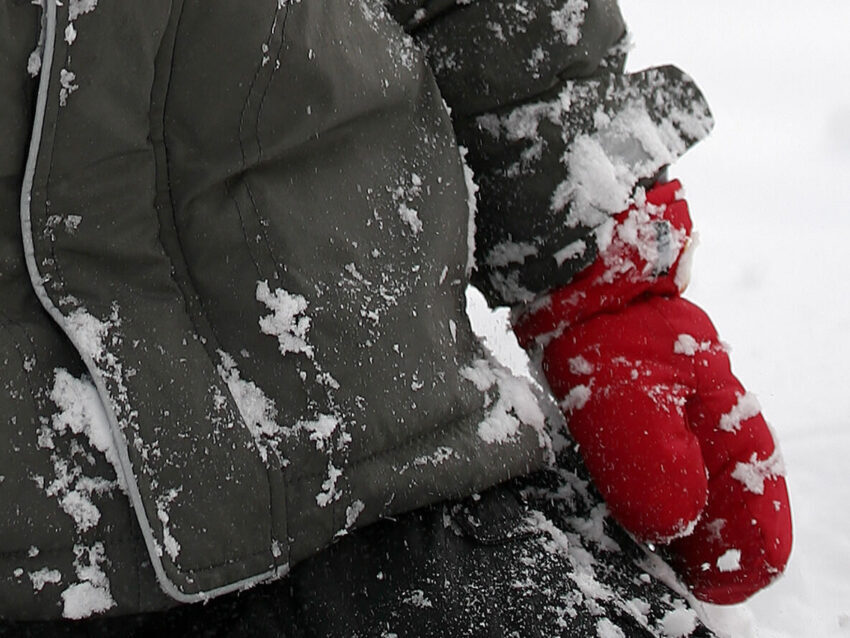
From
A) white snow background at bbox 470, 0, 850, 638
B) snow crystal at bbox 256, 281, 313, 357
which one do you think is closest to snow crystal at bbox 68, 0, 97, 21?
snow crystal at bbox 256, 281, 313, 357

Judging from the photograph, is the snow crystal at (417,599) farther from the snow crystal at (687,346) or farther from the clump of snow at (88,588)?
the snow crystal at (687,346)

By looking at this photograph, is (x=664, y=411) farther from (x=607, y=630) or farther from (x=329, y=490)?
(x=329, y=490)

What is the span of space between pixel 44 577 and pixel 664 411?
1.86 feet

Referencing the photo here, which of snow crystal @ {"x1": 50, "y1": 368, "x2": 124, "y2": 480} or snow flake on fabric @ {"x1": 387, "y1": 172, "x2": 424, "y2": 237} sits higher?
Answer: snow flake on fabric @ {"x1": 387, "y1": 172, "x2": 424, "y2": 237}

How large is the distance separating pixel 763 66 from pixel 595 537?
103 inches

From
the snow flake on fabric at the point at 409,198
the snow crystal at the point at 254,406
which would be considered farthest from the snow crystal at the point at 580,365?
the snow crystal at the point at 254,406

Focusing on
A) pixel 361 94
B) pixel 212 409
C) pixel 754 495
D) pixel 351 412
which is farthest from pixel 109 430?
pixel 754 495

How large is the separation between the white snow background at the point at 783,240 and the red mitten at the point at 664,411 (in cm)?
18

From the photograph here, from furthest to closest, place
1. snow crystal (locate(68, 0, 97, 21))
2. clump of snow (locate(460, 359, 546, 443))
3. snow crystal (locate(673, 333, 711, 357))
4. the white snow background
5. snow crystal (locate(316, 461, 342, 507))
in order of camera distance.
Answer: the white snow background, snow crystal (locate(673, 333, 711, 357)), clump of snow (locate(460, 359, 546, 443)), snow crystal (locate(316, 461, 342, 507)), snow crystal (locate(68, 0, 97, 21))

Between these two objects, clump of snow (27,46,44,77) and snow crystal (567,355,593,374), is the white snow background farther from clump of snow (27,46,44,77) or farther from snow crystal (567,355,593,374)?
clump of snow (27,46,44,77)

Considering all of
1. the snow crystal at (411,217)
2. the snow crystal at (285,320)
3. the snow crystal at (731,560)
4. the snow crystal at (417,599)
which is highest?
the snow crystal at (411,217)

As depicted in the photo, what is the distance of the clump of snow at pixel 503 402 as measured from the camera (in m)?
0.98

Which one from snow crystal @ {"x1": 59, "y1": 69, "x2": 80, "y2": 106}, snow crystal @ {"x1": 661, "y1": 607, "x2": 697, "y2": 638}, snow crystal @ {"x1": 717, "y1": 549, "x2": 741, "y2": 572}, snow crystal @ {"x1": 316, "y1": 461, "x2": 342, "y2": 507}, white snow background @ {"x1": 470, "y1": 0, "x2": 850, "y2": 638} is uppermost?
snow crystal @ {"x1": 59, "y1": 69, "x2": 80, "y2": 106}

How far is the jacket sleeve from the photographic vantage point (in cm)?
103
